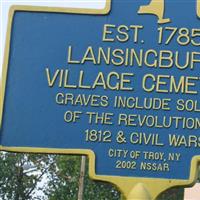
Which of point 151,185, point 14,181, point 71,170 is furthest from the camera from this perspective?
point 14,181

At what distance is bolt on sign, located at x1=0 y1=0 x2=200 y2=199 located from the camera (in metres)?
5.57

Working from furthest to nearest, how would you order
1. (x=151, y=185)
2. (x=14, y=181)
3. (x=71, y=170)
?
(x=14, y=181)
(x=71, y=170)
(x=151, y=185)

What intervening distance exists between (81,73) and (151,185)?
1.23 meters

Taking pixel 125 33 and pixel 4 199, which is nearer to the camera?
pixel 125 33

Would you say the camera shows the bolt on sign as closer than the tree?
Yes

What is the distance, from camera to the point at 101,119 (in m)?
5.65

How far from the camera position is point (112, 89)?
18.7 feet

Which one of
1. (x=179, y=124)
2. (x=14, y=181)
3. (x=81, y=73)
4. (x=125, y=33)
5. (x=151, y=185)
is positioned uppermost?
(x=14, y=181)

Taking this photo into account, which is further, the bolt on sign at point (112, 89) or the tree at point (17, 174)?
the tree at point (17, 174)

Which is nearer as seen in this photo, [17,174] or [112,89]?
[112,89]

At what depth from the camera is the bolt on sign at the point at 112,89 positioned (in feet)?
18.3

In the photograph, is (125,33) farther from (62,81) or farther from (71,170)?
(71,170)

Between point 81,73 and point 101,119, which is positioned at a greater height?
point 81,73

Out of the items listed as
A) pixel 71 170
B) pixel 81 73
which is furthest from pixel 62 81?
pixel 71 170
